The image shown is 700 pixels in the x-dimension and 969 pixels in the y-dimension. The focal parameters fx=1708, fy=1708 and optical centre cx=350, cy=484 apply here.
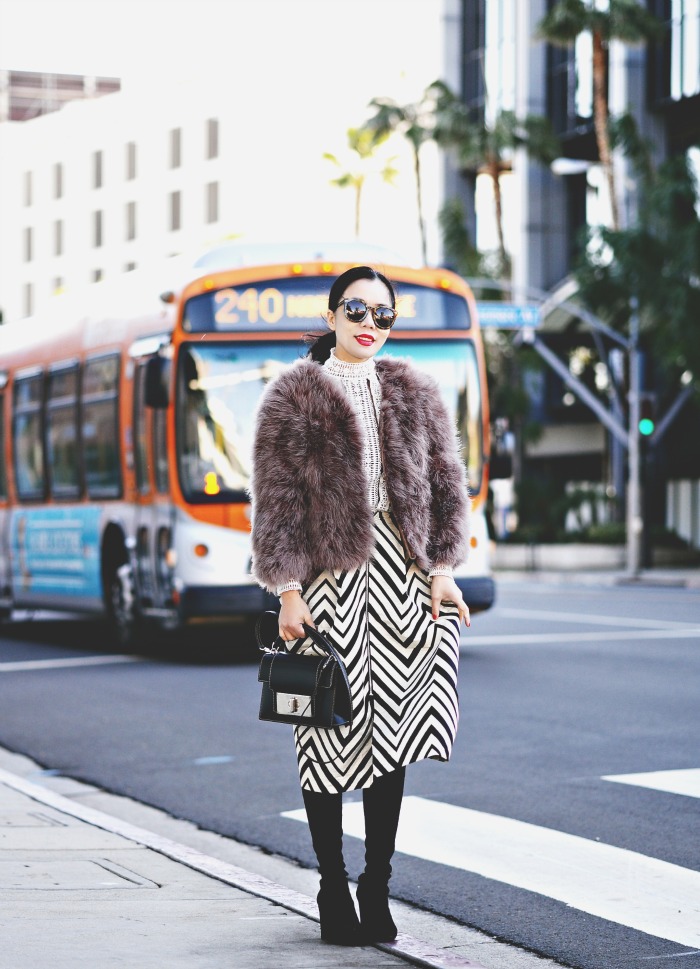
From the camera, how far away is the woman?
4.67 metres

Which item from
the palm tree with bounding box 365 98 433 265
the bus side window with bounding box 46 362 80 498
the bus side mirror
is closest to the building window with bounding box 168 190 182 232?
the palm tree with bounding box 365 98 433 265

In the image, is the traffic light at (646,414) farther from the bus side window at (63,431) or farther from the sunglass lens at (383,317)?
the sunglass lens at (383,317)

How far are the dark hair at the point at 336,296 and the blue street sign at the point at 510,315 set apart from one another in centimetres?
2820

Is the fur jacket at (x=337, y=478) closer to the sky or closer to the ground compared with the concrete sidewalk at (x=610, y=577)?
closer to the sky

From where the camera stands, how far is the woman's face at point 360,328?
485 centimetres

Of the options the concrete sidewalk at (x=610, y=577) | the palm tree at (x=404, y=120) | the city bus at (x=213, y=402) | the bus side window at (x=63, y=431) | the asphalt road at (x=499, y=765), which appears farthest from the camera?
the palm tree at (x=404, y=120)

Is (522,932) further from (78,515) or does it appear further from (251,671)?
(78,515)

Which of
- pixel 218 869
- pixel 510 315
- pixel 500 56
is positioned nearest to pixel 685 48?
pixel 500 56

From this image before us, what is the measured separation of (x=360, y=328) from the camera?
4.84 m

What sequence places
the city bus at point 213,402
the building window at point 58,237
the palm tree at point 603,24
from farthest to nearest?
the building window at point 58,237 → the palm tree at point 603,24 → the city bus at point 213,402

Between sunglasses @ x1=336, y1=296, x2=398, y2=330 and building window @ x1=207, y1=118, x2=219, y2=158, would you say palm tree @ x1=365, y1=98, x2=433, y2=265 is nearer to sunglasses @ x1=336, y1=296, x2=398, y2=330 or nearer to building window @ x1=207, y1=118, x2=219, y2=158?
building window @ x1=207, y1=118, x2=219, y2=158

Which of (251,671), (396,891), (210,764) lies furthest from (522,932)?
(251,671)

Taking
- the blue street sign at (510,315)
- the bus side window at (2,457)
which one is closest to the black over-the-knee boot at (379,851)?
the bus side window at (2,457)

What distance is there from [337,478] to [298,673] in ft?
1.79
